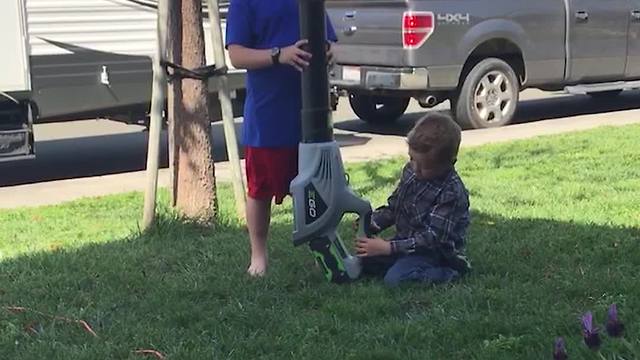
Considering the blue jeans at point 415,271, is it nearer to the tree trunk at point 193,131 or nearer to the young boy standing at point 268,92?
the young boy standing at point 268,92

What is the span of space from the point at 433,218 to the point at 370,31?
667 centimetres

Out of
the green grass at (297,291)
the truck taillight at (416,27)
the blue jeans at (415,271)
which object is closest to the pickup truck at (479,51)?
the truck taillight at (416,27)

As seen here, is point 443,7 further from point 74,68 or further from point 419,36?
point 74,68

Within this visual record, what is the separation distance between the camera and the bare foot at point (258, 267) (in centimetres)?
505

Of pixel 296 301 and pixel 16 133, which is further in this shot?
pixel 16 133

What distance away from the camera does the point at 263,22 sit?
4875 millimetres

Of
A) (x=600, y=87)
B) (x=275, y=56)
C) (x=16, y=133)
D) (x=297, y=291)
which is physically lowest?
(x=600, y=87)

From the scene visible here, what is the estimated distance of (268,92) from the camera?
4914 mm

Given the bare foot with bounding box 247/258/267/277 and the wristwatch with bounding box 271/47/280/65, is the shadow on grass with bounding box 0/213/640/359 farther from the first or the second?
the wristwatch with bounding box 271/47/280/65

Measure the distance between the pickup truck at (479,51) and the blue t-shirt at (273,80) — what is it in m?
6.22

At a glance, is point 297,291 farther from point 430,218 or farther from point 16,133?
point 16,133

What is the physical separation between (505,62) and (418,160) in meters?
7.34

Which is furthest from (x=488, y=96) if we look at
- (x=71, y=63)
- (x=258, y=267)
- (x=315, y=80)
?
(x=315, y=80)

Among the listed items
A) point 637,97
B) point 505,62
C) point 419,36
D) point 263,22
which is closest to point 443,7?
point 419,36
